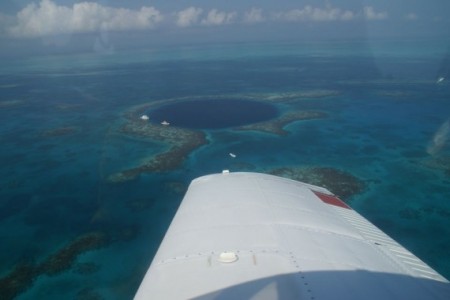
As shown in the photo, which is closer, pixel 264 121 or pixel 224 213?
pixel 224 213

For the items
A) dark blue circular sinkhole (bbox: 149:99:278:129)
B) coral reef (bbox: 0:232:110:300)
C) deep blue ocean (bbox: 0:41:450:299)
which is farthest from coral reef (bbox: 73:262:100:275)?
dark blue circular sinkhole (bbox: 149:99:278:129)

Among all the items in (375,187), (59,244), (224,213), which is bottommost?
(59,244)

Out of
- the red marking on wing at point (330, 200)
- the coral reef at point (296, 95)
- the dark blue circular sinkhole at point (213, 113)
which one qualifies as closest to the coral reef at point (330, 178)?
the red marking on wing at point (330, 200)

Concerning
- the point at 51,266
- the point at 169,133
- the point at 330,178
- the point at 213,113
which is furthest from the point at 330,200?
the point at 213,113

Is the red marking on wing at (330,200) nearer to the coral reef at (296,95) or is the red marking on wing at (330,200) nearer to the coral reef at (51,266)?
the coral reef at (51,266)

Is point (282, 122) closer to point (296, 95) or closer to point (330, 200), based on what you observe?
point (296, 95)

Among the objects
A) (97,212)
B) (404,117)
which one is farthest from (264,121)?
(97,212)

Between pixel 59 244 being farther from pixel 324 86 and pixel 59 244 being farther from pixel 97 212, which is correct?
pixel 324 86
